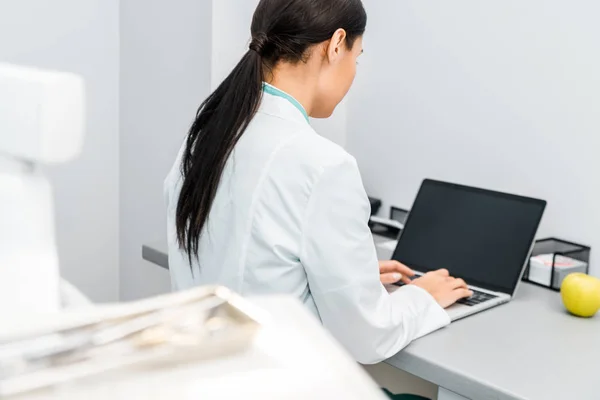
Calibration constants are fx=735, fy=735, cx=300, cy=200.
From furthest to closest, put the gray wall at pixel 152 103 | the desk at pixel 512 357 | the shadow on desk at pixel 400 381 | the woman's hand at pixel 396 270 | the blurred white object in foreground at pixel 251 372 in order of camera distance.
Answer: the gray wall at pixel 152 103
the shadow on desk at pixel 400 381
the woman's hand at pixel 396 270
the desk at pixel 512 357
the blurred white object in foreground at pixel 251 372

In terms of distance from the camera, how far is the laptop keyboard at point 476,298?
144 cm

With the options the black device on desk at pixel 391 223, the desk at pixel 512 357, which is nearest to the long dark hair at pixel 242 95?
the desk at pixel 512 357

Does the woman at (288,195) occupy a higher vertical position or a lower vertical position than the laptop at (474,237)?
higher

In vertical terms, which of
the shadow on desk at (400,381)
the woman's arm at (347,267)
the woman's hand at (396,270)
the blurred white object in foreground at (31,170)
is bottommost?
the shadow on desk at (400,381)

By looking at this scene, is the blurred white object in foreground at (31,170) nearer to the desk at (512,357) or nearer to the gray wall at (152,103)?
the desk at (512,357)

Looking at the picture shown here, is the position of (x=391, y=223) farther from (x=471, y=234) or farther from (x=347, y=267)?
(x=347, y=267)

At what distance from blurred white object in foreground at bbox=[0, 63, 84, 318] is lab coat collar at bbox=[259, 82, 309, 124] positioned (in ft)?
2.88

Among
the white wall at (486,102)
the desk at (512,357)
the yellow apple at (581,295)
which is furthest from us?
the white wall at (486,102)

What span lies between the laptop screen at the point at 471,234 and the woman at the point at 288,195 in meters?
0.32

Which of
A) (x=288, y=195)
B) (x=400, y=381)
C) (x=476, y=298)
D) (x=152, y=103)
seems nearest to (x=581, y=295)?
(x=476, y=298)

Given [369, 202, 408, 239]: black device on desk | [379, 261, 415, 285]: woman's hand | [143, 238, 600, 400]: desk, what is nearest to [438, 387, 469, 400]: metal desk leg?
[143, 238, 600, 400]: desk

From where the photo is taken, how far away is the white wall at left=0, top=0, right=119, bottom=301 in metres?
1.99

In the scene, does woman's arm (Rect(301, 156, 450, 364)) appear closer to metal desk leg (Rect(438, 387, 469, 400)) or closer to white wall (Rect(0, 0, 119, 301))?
metal desk leg (Rect(438, 387, 469, 400))

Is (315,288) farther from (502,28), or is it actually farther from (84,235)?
(84,235)
